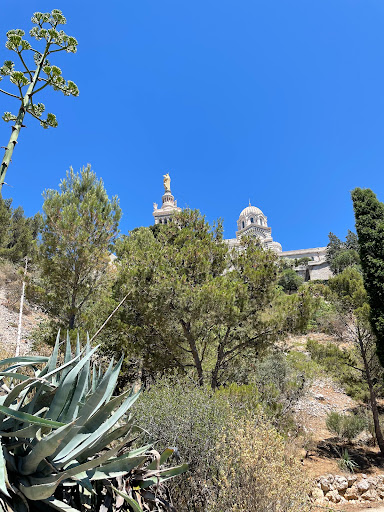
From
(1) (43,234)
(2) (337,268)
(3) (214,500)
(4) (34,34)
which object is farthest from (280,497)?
(2) (337,268)

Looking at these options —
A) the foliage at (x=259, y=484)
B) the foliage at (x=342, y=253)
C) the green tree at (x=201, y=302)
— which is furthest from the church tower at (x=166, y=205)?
the foliage at (x=259, y=484)

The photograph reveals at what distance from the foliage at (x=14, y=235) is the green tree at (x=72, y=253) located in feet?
27.0

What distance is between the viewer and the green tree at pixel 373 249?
29.0 ft

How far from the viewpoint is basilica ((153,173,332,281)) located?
148ft

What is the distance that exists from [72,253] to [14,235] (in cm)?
1492

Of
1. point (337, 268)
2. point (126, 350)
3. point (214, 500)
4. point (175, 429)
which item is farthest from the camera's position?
point (337, 268)

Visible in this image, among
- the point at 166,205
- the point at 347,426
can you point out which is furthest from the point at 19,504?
the point at 166,205

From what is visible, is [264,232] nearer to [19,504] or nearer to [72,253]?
[72,253]

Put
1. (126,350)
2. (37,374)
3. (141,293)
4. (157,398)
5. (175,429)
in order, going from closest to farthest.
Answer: (37,374), (175,429), (157,398), (141,293), (126,350)

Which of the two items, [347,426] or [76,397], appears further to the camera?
[347,426]

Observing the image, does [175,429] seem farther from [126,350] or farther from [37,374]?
[126,350]

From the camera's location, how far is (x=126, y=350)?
8000 mm

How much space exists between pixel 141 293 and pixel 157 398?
3375 mm

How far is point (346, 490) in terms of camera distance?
5.91m
